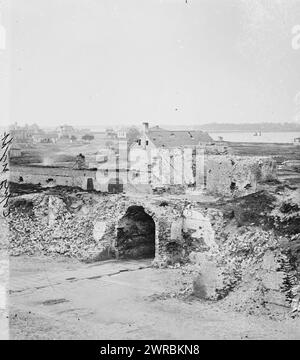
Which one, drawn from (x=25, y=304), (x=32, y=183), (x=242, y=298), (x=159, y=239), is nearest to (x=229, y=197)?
(x=159, y=239)

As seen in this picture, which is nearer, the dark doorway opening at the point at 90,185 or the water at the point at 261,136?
the water at the point at 261,136

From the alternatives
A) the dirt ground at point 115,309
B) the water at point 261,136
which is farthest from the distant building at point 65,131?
the dirt ground at point 115,309

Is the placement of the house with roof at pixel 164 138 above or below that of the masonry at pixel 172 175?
above

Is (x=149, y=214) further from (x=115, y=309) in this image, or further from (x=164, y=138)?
(x=164, y=138)

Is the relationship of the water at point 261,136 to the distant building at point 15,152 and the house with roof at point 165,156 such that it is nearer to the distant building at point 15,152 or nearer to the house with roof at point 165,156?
the house with roof at point 165,156
